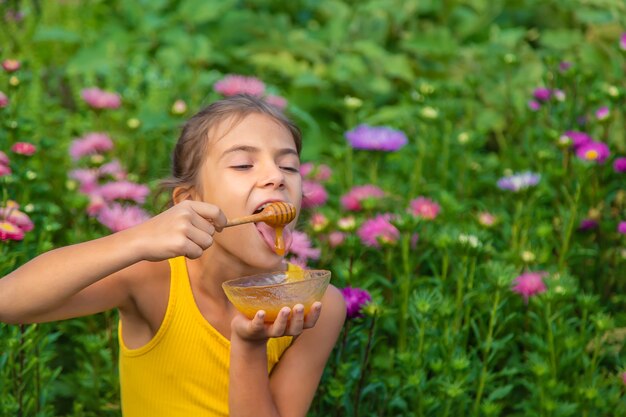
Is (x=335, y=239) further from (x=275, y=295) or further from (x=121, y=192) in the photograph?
(x=275, y=295)

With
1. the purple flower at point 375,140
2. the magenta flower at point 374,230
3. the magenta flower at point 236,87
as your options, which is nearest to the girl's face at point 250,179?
the magenta flower at point 374,230

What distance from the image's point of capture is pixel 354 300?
2.34 m


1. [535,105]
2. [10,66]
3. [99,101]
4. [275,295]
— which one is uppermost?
[275,295]

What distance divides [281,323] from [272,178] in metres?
0.35

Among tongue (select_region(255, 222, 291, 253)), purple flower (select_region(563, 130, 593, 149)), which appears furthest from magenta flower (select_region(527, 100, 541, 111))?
tongue (select_region(255, 222, 291, 253))

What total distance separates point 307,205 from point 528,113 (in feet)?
4.17

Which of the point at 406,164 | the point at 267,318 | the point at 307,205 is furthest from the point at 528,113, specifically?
the point at 267,318

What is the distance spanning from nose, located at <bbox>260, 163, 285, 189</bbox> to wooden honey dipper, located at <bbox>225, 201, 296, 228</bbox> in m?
0.10

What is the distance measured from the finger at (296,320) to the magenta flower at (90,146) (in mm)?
1746

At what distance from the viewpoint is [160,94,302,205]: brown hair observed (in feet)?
7.04

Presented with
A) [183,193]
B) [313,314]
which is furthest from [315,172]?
[313,314]

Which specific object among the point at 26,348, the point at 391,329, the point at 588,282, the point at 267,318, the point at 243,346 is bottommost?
the point at 588,282

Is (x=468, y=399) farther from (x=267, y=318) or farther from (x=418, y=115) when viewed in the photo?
(x=418, y=115)

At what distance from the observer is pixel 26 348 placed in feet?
7.73
